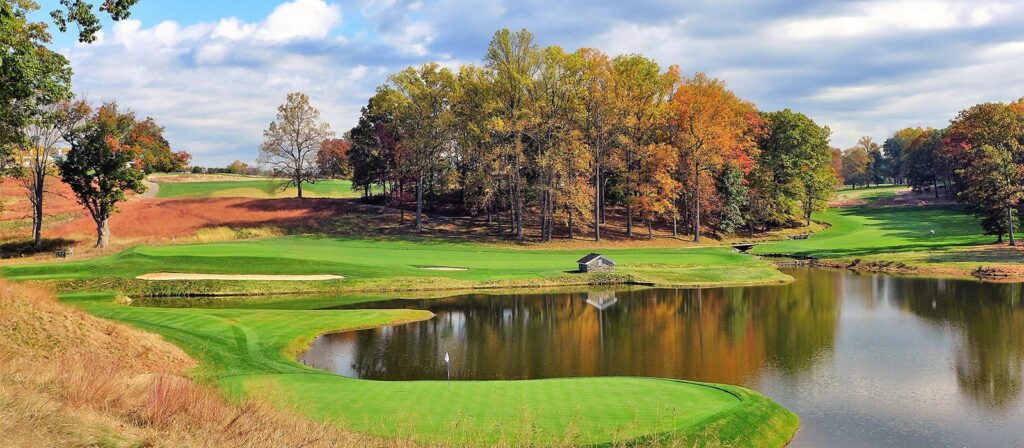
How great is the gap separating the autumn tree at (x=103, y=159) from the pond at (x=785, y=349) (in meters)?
30.0

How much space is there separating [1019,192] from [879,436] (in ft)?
179

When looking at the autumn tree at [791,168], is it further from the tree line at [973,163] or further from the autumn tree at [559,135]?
the autumn tree at [559,135]

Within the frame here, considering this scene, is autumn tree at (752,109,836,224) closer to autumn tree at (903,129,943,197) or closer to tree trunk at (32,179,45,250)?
autumn tree at (903,129,943,197)

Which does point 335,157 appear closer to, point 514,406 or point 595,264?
point 595,264

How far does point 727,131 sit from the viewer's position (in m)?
69.7

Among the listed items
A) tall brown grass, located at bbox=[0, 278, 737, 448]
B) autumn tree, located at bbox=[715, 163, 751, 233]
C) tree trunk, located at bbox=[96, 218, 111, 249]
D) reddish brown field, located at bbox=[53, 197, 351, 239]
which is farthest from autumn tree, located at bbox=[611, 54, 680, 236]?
tall brown grass, located at bbox=[0, 278, 737, 448]

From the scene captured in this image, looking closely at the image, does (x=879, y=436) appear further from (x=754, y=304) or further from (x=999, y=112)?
(x=999, y=112)

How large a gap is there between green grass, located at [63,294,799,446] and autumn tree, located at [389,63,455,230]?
46079mm

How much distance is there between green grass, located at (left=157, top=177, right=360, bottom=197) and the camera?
96250 millimetres

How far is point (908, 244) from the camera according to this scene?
66875 millimetres

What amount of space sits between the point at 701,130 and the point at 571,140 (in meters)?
13.8

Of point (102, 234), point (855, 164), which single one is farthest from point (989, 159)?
point (855, 164)

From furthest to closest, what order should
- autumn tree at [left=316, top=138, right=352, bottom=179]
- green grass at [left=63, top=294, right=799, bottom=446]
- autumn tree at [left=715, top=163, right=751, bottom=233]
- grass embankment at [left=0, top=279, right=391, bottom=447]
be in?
autumn tree at [left=316, top=138, right=352, bottom=179] → autumn tree at [left=715, top=163, right=751, bottom=233] → green grass at [left=63, top=294, right=799, bottom=446] → grass embankment at [left=0, top=279, right=391, bottom=447]

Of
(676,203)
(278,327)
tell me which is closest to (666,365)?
(278,327)
